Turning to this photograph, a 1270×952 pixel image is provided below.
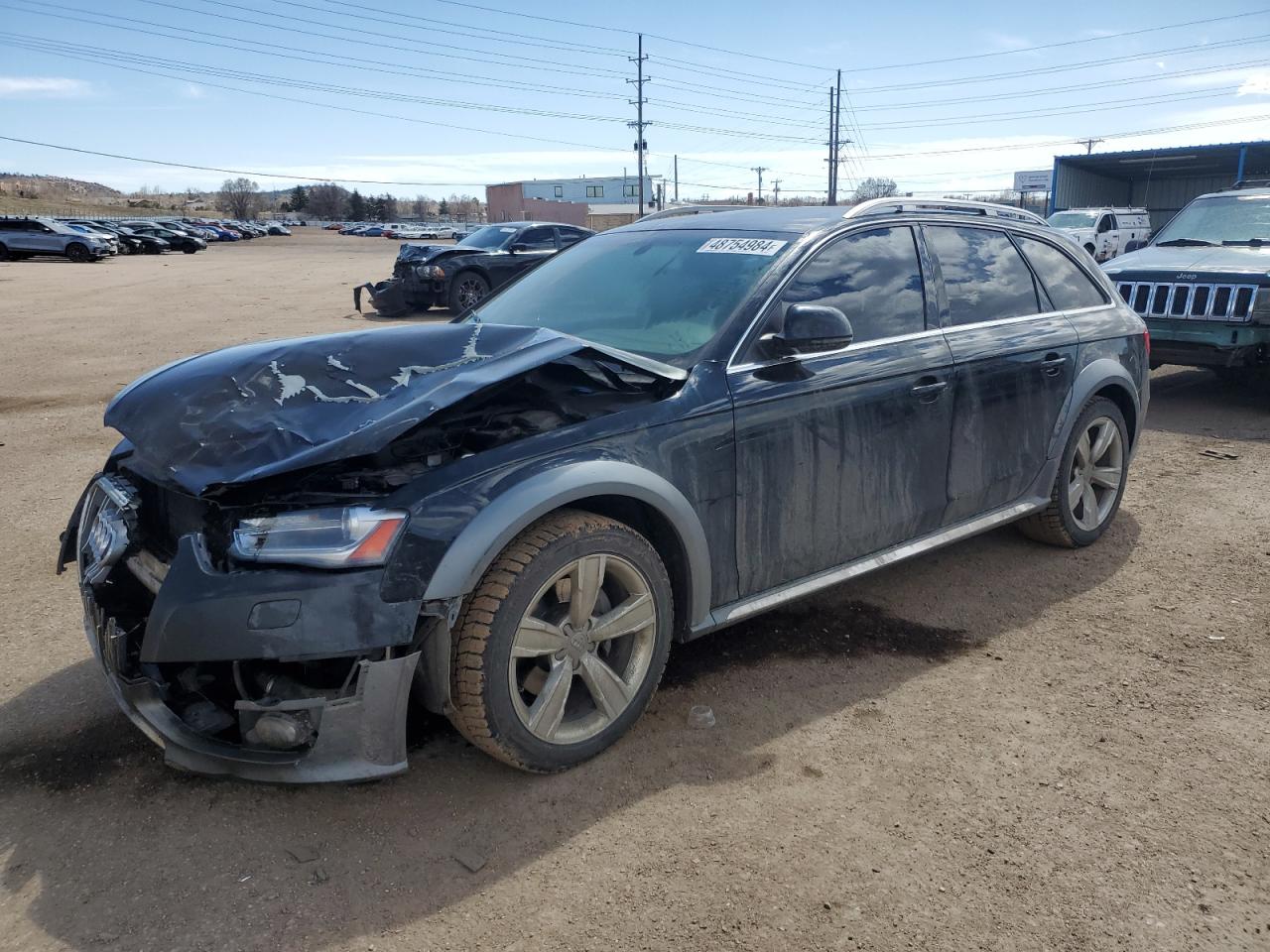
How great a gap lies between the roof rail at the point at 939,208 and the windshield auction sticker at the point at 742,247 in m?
0.41

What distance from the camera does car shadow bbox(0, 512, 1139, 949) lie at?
8.01 feet

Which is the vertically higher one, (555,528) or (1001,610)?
(555,528)

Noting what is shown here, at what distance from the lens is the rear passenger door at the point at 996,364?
13.5 feet

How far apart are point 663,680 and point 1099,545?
2.83 metres

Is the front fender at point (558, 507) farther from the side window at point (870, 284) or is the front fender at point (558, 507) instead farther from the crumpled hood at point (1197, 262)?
the crumpled hood at point (1197, 262)

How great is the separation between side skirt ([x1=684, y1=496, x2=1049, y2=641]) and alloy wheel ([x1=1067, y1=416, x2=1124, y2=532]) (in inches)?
14.3

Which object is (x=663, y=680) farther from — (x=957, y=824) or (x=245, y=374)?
(x=245, y=374)

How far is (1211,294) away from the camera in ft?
27.6

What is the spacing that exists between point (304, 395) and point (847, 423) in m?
1.95

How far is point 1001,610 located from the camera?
4324mm

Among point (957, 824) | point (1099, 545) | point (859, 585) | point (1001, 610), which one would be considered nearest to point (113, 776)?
point (957, 824)

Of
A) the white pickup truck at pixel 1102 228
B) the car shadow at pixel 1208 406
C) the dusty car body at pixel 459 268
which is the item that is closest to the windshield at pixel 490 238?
the dusty car body at pixel 459 268

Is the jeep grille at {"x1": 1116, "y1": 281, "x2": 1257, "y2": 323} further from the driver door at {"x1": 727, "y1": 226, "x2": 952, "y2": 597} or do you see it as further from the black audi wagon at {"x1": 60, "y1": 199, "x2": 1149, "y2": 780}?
the driver door at {"x1": 727, "y1": 226, "x2": 952, "y2": 597}

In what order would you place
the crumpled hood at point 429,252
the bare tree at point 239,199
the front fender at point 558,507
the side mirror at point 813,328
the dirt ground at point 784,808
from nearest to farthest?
the dirt ground at point 784,808 → the front fender at point 558,507 → the side mirror at point 813,328 → the crumpled hood at point 429,252 → the bare tree at point 239,199
